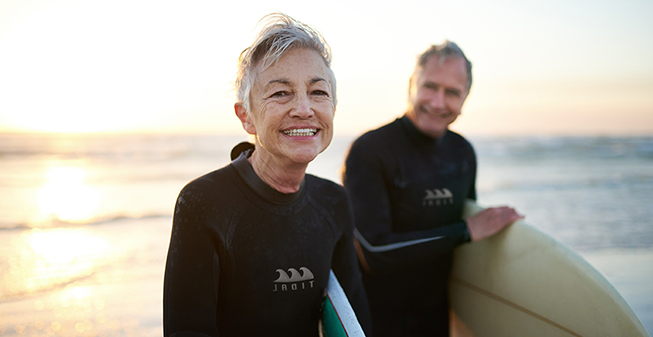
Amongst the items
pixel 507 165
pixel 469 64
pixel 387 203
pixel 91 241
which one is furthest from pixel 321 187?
pixel 507 165

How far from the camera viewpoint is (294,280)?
1.52 metres

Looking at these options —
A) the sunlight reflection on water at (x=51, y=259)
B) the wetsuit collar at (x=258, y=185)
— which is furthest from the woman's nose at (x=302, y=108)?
the sunlight reflection on water at (x=51, y=259)

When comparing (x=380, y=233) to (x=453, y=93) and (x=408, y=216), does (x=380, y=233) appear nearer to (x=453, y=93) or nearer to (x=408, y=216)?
(x=408, y=216)

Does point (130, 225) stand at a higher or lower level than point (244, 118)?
lower

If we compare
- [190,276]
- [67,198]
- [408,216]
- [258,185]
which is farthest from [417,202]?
[67,198]

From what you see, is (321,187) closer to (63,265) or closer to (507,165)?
(63,265)

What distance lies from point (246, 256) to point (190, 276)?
0.71 feet

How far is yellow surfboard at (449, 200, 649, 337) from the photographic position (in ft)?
6.32

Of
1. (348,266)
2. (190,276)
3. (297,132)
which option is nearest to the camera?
(190,276)

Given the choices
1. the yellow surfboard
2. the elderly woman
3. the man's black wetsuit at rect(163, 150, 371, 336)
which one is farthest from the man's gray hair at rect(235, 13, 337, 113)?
the yellow surfboard

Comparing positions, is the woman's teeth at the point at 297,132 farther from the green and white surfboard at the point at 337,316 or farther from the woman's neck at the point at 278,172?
the green and white surfboard at the point at 337,316

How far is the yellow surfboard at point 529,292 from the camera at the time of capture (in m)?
1.93

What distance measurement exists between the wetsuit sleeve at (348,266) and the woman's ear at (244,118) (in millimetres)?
565

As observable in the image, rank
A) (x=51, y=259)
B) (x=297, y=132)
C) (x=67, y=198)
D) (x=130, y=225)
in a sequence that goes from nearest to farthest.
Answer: (x=297, y=132) → (x=51, y=259) → (x=130, y=225) → (x=67, y=198)
